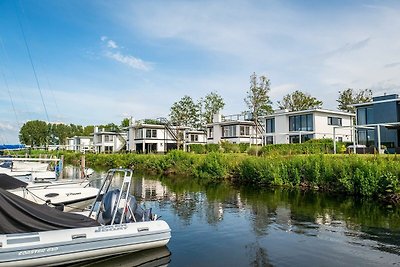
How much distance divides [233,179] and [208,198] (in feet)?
28.9

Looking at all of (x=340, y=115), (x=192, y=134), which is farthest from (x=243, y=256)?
(x=192, y=134)

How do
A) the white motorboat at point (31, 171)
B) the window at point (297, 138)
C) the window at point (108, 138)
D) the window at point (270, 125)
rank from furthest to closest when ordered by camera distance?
the window at point (108, 138), the window at point (270, 125), the window at point (297, 138), the white motorboat at point (31, 171)

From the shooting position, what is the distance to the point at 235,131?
196 ft

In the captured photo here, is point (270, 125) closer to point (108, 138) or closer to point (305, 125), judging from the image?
point (305, 125)

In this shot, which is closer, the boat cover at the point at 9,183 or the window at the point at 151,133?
the boat cover at the point at 9,183

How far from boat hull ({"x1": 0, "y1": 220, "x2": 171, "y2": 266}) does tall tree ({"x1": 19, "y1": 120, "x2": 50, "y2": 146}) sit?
9691 centimetres

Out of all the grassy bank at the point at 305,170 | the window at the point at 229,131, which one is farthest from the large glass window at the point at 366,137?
the window at the point at 229,131

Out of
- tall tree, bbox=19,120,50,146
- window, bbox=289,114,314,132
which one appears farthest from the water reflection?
tall tree, bbox=19,120,50,146

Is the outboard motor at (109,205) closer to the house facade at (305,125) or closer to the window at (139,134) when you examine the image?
the house facade at (305,125)

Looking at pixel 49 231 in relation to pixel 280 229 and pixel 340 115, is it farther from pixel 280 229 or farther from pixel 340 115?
pixel 340 115

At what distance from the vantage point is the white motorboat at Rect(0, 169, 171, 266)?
23.8 feet

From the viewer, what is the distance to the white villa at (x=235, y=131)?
59406mm

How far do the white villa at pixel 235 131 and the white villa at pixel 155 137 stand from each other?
7.13 metres

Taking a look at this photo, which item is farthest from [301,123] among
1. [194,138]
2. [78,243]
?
[78,243]
